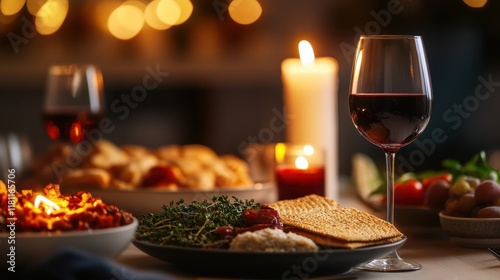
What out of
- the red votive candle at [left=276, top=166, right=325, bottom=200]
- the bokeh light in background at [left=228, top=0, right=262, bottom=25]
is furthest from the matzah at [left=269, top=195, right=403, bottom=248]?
the bokeh light in background at [left=228, top=0, right=262, bottom=25]

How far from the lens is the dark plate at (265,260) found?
984 mm

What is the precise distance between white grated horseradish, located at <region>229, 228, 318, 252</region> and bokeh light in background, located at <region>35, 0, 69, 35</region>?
12.1 feet

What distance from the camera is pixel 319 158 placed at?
1.86m

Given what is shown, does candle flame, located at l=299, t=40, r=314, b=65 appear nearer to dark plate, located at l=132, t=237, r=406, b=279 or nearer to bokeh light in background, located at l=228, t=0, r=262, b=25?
dark plate, located at l=132, t=237, r=406, b=279

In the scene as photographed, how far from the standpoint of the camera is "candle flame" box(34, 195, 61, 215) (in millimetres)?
1019

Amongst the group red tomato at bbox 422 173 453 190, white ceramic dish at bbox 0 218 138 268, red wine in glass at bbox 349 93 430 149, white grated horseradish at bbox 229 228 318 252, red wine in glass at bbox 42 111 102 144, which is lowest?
red tomato at bbox 422 173 453 190

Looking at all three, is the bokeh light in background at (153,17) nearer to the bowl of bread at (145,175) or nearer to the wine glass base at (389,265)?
the bowl of bread at (145,175)

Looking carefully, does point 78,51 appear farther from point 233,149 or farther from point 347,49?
point 347,49

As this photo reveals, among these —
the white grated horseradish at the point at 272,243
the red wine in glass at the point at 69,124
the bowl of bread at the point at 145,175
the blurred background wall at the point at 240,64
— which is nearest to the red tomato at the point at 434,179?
the bowl of bread at the point at 145,175

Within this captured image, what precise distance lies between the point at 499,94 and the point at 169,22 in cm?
205

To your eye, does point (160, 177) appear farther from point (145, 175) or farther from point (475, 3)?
point (475, 3)

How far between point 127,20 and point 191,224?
359cm

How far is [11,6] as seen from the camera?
14.5 feet

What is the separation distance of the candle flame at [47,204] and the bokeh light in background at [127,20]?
360cm
